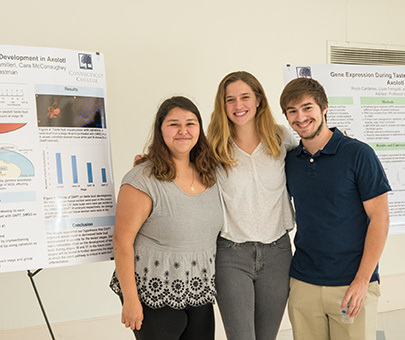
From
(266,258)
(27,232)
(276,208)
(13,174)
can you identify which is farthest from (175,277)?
(13,174)

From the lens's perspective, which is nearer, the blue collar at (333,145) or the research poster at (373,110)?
the blue collar at (333,145)

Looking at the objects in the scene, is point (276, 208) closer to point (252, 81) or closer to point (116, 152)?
point (252, 81)

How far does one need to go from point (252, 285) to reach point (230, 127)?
0.72 metres

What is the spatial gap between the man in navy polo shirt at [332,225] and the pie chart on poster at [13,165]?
120 centimetres

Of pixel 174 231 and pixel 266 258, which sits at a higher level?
pixel 174 231

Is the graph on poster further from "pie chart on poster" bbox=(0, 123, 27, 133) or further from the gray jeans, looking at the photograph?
the gray jeans

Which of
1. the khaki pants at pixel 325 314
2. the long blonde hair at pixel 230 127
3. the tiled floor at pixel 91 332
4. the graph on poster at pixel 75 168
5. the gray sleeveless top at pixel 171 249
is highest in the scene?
the long blonde hair at pixel 230 127

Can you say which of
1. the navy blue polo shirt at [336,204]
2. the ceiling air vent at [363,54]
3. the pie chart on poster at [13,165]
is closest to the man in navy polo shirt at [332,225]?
the navy blue polo shirt at [336,204]

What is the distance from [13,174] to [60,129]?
295mm

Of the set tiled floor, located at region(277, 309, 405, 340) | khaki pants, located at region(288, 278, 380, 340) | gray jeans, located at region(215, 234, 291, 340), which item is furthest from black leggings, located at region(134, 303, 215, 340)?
tiled floor, located at region(277, 309, 405, 340)

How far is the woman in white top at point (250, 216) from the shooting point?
6.51ft

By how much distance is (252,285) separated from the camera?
2.00 m

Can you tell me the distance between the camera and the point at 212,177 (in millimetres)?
2025

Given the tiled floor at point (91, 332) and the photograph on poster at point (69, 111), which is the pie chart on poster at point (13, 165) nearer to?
the photograph on poster at point (69, 111)
